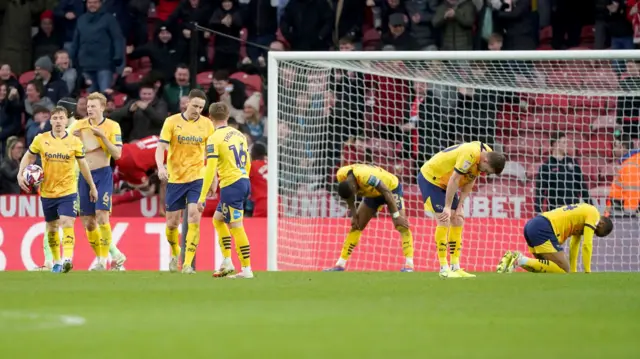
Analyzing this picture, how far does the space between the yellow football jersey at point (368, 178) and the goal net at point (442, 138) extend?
0.99 metres

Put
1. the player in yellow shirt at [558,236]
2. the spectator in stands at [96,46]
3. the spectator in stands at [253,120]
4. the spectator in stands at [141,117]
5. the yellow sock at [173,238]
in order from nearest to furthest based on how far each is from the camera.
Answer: the yellow sock at [173,238] → the player in yellow shirt at [558,236] → the spectator in stands at [141,117] → the spectator in stands at [253,120] → the spectator in stands at [96,46]

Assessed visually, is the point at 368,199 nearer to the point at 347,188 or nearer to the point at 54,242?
the point at 347,188

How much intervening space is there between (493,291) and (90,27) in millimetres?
11880

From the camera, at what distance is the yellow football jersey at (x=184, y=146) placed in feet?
50.2

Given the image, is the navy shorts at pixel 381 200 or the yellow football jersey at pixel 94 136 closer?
the yellow football jersey at pixel 94 136

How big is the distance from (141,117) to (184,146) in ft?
15.6

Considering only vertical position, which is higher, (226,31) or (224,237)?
(226,31)

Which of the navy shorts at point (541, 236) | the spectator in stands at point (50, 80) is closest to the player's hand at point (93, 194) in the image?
the navy shorts at point (541, 236)

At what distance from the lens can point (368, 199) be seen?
17250mm

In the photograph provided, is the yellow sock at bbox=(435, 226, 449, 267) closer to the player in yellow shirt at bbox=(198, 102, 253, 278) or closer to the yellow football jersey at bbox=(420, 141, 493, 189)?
the yellow football jersey at bbox=(420, 141, 493, 189)

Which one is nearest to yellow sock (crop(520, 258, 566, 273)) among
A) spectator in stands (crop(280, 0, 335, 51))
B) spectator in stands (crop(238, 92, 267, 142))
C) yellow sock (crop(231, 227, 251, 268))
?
yellow sock (crop(231, 227, 251, 268))

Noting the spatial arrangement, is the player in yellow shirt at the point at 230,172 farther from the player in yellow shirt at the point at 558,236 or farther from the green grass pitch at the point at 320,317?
the player in yellow shirt at the point at 558,236

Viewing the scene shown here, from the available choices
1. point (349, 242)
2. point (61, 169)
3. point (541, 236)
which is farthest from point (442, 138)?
point (61, 169)

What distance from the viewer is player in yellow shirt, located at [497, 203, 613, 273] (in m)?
15.6
